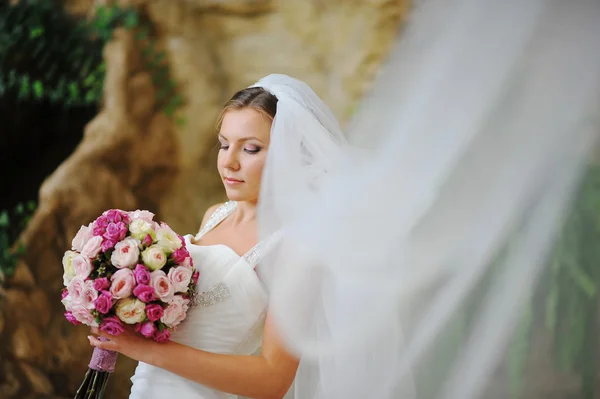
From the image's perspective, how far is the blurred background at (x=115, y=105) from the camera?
3346mm

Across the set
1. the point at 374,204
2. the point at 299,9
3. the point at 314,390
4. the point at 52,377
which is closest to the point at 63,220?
the point at 52,377

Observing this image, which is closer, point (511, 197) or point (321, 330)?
point (511, 197)

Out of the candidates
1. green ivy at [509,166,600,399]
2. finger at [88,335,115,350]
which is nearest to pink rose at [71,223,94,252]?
finger at [88,335,115,350]

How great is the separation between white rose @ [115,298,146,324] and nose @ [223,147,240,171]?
1.37 ft

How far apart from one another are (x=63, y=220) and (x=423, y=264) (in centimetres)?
264

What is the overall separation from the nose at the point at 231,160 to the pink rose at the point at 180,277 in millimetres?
296

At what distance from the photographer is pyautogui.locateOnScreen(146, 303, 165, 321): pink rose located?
1.41 m

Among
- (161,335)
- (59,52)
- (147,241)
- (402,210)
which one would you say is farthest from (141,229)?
(59,52)

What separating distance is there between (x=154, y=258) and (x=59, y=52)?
2642 millimetres

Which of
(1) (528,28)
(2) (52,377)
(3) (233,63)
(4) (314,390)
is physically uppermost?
(3) (233,63)

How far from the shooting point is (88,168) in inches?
134

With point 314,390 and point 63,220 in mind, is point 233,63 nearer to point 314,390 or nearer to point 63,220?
point 63,220

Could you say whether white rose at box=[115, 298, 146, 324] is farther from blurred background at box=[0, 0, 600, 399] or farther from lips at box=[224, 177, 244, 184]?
blurred background at box=[0, 0, 600, 399]

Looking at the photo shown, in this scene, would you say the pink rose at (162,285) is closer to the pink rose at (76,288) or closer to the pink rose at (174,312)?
the pink rose at (174,312)
